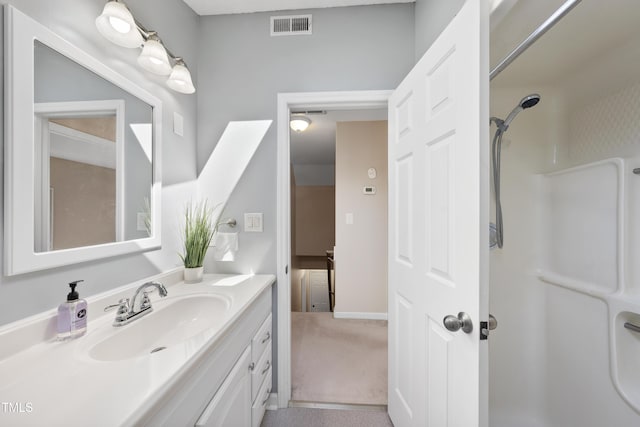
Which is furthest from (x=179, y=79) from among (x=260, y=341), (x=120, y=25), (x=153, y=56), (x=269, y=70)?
(x=260, y=341)

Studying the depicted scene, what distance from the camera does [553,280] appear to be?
4.47ft

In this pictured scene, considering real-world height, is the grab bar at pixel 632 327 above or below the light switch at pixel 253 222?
below

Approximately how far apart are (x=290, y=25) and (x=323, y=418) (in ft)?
8.18

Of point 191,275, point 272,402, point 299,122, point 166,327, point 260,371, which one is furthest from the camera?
point 299,122

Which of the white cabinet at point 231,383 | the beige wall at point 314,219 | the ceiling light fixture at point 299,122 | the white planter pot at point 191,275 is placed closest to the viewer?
the white cabinet at point 231,383

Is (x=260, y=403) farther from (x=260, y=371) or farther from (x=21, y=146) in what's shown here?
(x=21, y=146)

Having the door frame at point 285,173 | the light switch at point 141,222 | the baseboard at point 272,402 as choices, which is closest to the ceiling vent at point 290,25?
the door frame at point 285,173

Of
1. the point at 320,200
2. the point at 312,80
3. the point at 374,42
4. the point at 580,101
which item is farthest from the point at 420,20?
the point at 320,200

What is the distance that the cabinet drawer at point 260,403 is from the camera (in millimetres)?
1224

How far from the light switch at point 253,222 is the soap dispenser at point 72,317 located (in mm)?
887

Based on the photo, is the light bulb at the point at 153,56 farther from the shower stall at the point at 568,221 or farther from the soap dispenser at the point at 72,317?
the shower stall at the point at 568,221

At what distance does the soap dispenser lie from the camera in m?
0.79

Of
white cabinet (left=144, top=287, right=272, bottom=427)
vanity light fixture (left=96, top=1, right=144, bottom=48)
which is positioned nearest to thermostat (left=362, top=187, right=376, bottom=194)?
white cabinet (left=144, top=287, right=272, bottom=427)

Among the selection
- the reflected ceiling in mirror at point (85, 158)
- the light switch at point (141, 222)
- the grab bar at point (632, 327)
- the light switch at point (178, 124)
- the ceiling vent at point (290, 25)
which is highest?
the ceiling vent at point (290, 25)
